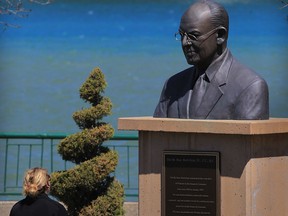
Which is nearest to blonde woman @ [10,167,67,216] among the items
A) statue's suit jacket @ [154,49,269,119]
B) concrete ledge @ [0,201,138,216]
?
statue's suit jacket @ [154,49,269,119]

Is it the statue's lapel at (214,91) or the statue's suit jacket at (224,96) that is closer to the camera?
the statue's suit jacket at (224,96)

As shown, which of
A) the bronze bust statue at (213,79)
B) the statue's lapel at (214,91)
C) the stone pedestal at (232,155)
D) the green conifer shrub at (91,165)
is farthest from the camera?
the green conifer shrub at (91,165)

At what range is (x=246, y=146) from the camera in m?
7.73

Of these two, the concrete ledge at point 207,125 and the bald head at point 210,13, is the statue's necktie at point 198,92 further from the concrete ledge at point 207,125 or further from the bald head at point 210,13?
the bald head at point 210,13

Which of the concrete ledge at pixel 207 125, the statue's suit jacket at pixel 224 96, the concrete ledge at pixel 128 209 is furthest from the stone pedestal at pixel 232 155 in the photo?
the concrete ledge at pixel 128 209

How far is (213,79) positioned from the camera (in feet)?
26.5

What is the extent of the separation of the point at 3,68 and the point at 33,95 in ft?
1.84

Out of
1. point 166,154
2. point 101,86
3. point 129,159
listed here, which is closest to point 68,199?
point 101,86

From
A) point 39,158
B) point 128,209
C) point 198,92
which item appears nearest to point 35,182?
point 198,92

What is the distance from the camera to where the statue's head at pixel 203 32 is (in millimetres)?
8008

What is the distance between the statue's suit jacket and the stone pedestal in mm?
184

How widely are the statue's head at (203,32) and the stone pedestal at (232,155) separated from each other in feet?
1.97

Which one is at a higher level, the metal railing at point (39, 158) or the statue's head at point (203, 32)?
the statue's head at point (203, 32)

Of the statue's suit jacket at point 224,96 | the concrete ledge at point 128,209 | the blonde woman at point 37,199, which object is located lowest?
the blonde woman at point 37,199
